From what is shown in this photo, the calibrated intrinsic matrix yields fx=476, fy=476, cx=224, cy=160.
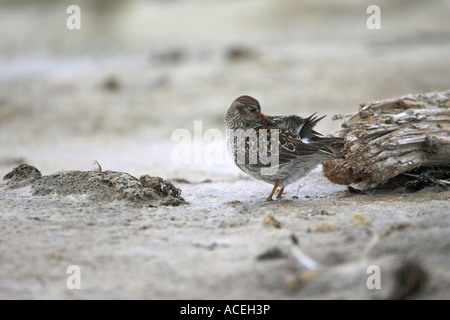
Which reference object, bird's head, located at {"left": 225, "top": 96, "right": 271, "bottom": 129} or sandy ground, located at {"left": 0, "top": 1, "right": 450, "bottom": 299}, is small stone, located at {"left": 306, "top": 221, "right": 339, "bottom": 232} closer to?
sandy ground, located at {"left": 0, "top": 1, "right": 450, "bottom": 299}

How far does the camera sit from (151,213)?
421 cm

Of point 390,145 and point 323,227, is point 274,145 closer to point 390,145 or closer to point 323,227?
point 390,145

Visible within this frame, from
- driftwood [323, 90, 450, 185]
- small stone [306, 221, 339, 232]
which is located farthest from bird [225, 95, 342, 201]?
small stone [306, 221, 339, 232]

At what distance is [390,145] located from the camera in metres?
4.75

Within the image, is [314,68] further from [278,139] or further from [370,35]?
[278,139]

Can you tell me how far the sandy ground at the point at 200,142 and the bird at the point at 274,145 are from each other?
0.32 metres

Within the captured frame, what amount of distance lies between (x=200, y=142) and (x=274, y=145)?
4.51 metres

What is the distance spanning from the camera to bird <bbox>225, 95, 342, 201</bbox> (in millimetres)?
4801

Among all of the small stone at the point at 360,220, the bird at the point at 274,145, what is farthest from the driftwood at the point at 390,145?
the small stone at the point at 360,220

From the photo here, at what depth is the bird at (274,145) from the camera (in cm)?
480

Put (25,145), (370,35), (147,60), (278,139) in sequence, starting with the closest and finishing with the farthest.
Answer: (278,139)
(25,145)
(147,60)
(370,35)

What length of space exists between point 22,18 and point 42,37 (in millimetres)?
3831

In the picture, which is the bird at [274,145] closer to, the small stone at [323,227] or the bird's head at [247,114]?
the bird's head at [247,114]
